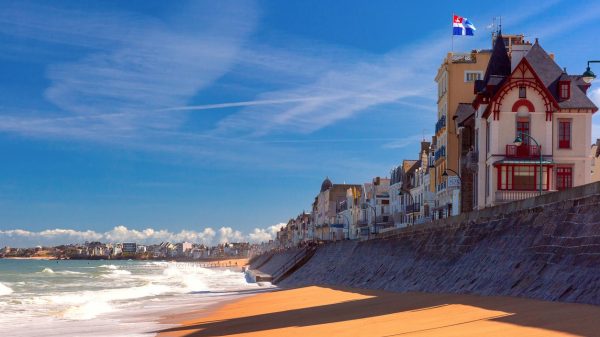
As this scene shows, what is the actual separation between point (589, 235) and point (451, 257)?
554 inches

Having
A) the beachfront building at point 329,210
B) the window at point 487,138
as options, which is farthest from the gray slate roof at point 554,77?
the beachfront building at point 329,210

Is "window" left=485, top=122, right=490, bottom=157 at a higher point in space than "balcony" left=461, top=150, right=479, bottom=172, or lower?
higher

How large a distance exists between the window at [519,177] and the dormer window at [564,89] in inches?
192

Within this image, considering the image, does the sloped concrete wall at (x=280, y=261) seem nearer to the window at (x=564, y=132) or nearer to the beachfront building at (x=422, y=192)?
the beachfront building at (x=422, y=192)

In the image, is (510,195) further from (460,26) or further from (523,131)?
(460,26)

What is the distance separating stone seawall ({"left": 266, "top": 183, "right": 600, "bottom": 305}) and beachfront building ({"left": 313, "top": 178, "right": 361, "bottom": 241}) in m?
105

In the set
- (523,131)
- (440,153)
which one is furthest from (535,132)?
(440,153)

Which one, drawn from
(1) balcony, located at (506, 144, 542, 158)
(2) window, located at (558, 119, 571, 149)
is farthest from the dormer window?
(1) balcony, located at (506, 144, 542, 158)

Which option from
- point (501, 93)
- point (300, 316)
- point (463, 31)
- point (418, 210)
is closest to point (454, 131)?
point (463, 31)

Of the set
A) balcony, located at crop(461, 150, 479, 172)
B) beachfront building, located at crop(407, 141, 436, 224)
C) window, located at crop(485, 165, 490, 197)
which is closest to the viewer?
window, located at crop(485, 165, 490, 197)

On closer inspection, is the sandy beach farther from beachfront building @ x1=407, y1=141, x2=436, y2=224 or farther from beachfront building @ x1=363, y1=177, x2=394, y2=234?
beachfront building @ x1=363, y1=177, x2=394, y2=234

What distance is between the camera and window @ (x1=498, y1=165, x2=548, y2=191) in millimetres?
46656

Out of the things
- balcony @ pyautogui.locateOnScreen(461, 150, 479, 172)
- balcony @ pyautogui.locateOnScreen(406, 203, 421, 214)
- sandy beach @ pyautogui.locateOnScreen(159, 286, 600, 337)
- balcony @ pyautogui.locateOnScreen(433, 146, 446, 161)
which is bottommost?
sandy beach @ pyautogui.locateOnScreen(159, 286, 600, 337)

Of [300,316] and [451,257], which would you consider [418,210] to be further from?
[300,316]
